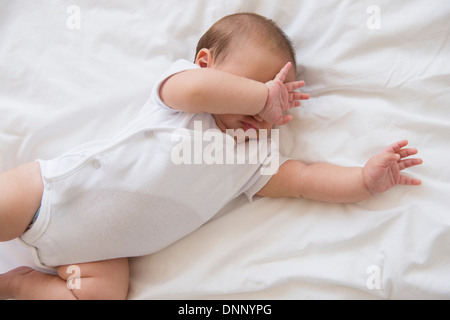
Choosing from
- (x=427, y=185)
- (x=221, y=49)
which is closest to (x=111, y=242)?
(x=221, y=49)

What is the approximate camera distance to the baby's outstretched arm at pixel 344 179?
1.07 m

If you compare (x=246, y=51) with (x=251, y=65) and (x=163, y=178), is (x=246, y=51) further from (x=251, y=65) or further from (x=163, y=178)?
(x=163, y=178)

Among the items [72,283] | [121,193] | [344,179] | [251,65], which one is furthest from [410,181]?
[72,283]

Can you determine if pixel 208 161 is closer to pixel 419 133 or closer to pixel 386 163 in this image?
pixel 386 163

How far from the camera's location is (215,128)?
1124 mm

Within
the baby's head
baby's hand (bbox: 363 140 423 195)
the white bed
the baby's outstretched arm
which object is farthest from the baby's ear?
baby's hand (bbox: 363 140 423 195)

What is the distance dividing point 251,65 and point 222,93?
4.7 inches

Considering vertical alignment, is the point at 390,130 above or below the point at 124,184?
Answer: above

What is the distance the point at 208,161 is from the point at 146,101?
0.29 metres

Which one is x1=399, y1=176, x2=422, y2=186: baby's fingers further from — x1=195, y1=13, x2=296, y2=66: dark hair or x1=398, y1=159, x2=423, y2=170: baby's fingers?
x1=195, y1=13, x2=296, y2=66: dark hair

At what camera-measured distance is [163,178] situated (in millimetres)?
1042

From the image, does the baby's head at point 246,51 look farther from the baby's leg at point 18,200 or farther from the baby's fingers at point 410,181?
the baby's leg at point 18,200

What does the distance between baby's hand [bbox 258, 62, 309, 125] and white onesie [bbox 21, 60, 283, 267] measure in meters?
0.18

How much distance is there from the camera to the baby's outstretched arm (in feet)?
3.50
